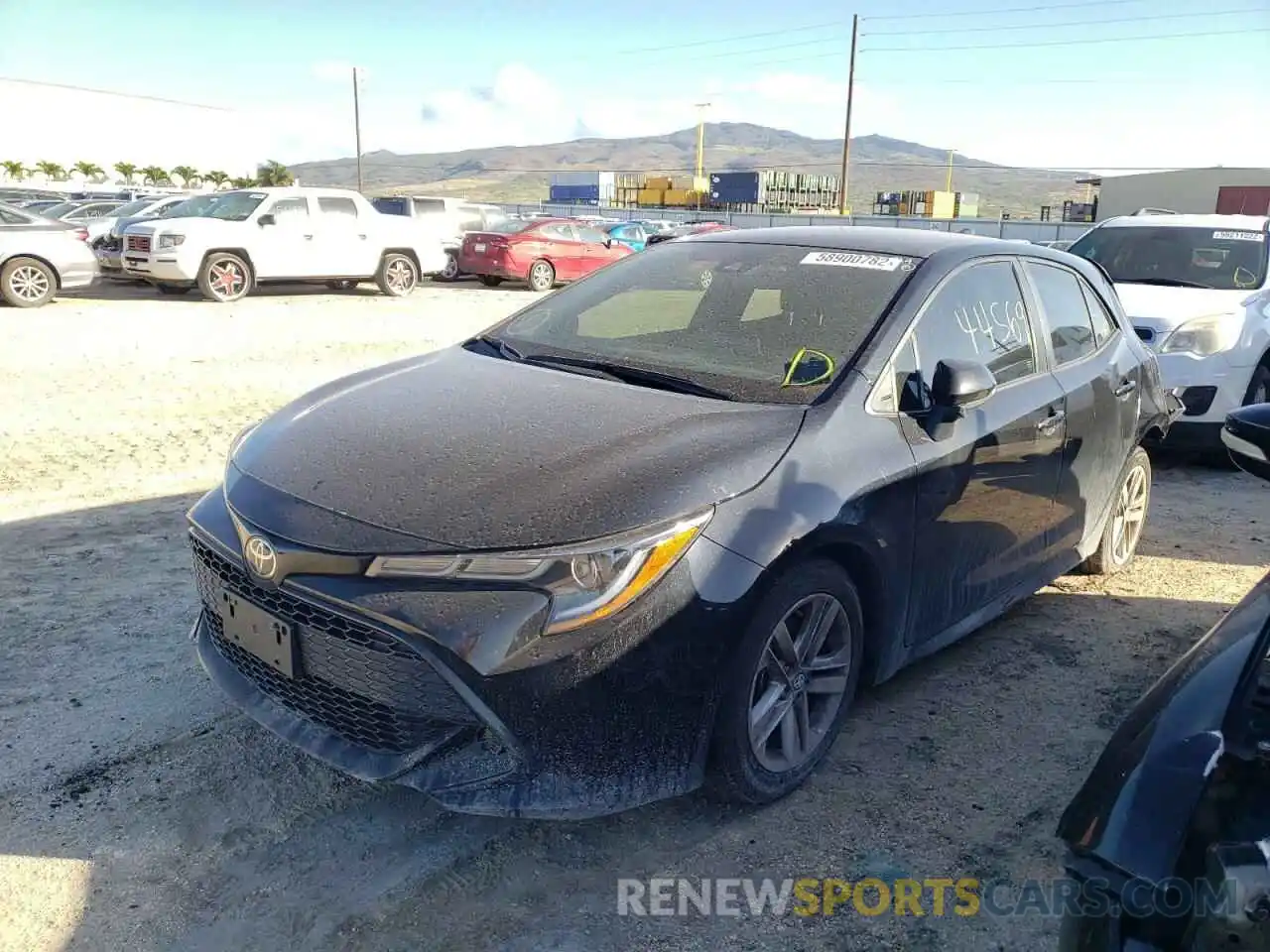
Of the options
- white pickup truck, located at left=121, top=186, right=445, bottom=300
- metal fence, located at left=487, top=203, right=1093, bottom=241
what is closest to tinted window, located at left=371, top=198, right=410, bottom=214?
white pickup truck, located at left=121, top=186, right=445, bottom=300

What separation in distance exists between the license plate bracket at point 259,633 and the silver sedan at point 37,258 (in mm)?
13127

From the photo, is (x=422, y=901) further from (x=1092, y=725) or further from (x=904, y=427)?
(x=1092, y=725)

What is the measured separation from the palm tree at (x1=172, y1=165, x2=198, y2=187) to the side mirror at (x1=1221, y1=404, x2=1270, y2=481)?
318 ft

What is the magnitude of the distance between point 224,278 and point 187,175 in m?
82.2

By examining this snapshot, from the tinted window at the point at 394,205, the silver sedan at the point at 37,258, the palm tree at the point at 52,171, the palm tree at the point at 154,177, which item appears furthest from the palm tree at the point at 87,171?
the silver sedan at the point at 37,258

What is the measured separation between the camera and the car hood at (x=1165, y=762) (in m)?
1.47

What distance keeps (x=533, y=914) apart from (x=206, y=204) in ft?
51.6

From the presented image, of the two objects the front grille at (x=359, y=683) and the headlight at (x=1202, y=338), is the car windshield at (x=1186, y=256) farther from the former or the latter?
the front grille at (x=359, y=683)

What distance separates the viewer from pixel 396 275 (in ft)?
56.9

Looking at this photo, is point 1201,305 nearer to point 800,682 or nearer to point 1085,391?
point 1085,391

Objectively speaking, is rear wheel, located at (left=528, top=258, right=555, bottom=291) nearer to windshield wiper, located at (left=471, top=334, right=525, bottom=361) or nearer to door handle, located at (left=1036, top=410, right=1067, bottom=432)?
windshield wiper, located at (left=471, top=334, right=525, bottom=361)

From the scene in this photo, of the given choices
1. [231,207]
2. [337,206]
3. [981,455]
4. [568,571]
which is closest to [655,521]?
[568,571]

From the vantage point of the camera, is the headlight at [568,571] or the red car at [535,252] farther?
the red car at [535,252]

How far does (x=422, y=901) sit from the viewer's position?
8.45 ft
